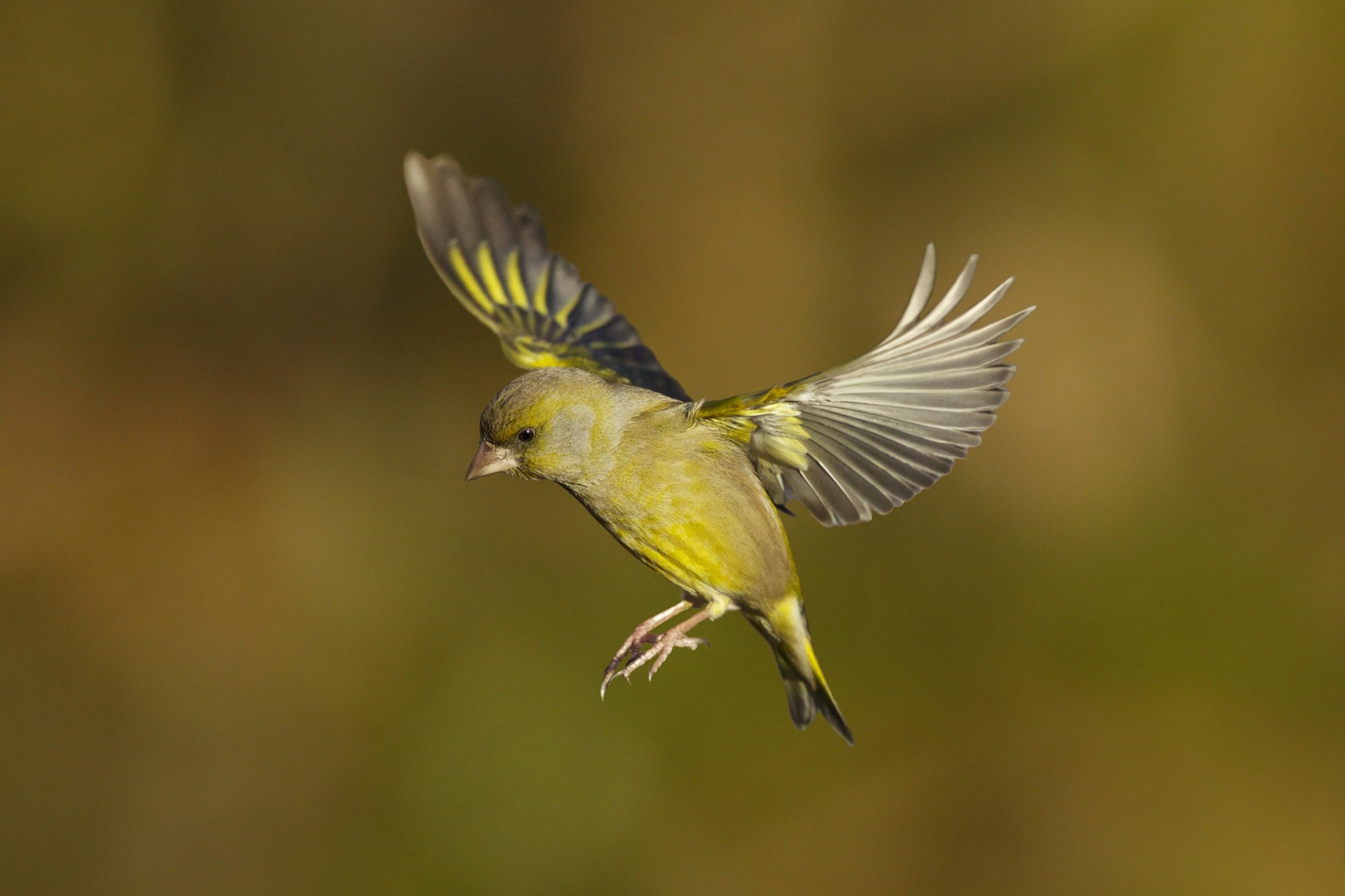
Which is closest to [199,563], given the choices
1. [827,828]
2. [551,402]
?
[827,828]

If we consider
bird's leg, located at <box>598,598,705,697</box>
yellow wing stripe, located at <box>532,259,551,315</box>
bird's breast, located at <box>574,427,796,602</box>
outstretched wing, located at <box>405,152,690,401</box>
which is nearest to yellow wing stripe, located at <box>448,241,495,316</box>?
outstretched wing, located at <box>405,152,690,401</box>

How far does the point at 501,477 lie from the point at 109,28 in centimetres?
325

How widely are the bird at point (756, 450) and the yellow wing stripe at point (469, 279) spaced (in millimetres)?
887

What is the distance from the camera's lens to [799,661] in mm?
2770

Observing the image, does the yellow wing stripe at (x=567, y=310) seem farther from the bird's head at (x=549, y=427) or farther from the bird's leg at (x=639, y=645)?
the bird's leg at (x=639, y=645)

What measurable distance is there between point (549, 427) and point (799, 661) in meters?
0.91

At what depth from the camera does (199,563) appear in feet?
20.0

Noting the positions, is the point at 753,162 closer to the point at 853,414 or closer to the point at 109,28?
the point at 109,28

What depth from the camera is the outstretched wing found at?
3.12m

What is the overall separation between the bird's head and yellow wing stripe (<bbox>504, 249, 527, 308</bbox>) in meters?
1.00

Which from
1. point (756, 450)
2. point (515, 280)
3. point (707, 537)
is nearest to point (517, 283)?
point (515, 280)

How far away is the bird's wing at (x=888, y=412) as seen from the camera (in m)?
2.11

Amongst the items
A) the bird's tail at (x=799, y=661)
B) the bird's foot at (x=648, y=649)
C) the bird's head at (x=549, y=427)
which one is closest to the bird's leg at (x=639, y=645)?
the bird's foot at (x=648, y=649)

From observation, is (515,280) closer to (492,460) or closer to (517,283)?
(517,283)
